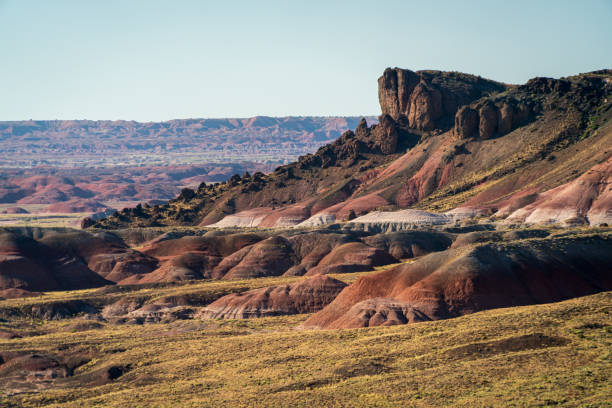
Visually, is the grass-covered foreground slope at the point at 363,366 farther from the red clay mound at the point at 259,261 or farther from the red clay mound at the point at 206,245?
the red clay mound at the point at 206,245

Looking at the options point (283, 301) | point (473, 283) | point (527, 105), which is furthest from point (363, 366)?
point (527, 105)

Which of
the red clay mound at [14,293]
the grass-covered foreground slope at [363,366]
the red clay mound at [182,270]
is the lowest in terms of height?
the red clay mound at [14,293]

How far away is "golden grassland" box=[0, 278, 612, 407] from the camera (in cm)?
5000

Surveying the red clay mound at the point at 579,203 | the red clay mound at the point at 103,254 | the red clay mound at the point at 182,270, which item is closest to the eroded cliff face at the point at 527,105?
the red clay mound at the point at 579,203

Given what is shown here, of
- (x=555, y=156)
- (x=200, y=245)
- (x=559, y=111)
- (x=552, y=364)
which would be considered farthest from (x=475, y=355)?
(x=559, y=111)

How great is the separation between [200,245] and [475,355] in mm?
102009

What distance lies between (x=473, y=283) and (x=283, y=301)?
2922 cm

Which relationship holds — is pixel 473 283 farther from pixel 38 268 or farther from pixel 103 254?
pixel 103 254

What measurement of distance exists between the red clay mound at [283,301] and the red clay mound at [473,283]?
1256 centimetres

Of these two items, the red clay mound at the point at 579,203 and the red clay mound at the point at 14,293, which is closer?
the red clay mound at the point at 14,293

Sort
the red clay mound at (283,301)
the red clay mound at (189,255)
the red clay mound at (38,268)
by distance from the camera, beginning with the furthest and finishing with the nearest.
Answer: the red clay mound at (189,255) → the red clay mound at (38,268) → the red clay mound at (283,301)

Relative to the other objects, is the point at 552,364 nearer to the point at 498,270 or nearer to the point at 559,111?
the point at 498,270

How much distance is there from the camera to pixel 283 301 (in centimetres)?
10219

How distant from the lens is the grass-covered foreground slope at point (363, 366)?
165ft
